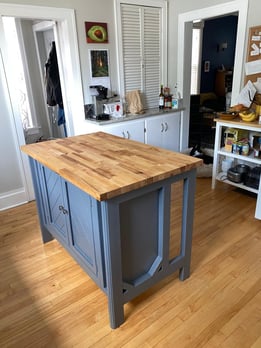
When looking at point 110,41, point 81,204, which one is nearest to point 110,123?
point 110,41

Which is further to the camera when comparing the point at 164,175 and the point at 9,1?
the point at 9,1

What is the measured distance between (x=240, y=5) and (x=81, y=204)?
2806mm

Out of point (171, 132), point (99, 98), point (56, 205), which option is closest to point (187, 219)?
point (56, 205)

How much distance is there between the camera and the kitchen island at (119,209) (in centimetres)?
130

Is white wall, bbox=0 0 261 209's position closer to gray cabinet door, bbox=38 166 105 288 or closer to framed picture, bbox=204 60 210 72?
gray cabinet door, bbox=38 166 105 288

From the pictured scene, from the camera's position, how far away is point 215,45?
6.23m

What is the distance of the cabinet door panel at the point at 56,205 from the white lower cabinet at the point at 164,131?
5.95 ft

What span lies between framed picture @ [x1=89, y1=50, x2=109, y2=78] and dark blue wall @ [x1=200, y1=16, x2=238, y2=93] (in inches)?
144

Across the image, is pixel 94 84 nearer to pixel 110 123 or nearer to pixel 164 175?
pixel 110 123

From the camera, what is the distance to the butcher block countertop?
49.3 inches

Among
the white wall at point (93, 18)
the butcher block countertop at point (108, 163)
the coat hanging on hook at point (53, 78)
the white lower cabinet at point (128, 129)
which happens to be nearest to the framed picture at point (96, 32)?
the white wall at point (93, 18)

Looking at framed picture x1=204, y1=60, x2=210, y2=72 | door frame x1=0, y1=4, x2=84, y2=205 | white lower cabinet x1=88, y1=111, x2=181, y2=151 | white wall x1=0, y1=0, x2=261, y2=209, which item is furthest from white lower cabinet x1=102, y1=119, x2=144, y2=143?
framed picture x1=204, y1=60, x2=210, y2=72

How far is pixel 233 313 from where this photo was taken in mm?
1600

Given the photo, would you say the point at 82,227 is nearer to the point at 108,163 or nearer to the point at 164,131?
the point at 108,163
